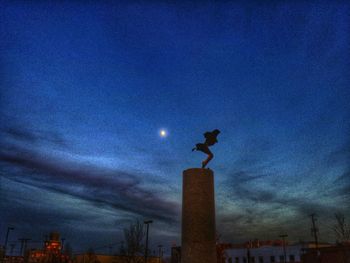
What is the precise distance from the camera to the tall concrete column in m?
6.52

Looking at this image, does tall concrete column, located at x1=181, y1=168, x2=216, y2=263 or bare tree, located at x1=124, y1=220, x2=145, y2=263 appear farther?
bare tree, located at x1=124, y1=220, x2=145, y2=263

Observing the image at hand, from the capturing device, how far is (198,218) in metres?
6.66

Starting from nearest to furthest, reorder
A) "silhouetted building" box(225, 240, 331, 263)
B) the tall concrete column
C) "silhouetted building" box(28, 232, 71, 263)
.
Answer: the tall concrete column < "silhouetted building" box(225, 240, 331, 263) < "silhouetted building" box(28, 232, 71, 263)

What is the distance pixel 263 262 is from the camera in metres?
73.1

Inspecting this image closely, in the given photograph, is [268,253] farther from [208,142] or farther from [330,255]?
[208,142]

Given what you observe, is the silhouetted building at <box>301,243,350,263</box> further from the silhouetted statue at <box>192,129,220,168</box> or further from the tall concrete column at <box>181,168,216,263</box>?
the tall concrete column at <box>181,168,216,263</box>

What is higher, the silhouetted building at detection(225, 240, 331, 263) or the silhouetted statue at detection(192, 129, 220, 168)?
the silhouetted statue at detection(192, 129, 220, 168)

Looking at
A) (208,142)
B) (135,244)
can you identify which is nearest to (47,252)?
(135,244)

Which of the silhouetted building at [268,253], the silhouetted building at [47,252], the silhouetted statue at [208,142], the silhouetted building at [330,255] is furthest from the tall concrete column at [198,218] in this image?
the silhouetted building at [47,252]

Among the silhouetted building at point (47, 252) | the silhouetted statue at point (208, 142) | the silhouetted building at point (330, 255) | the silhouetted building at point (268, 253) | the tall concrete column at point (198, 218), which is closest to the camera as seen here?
the tall concrete column at point (198, 218)

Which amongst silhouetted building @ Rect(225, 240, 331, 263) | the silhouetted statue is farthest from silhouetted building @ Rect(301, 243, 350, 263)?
the silhouetted statue

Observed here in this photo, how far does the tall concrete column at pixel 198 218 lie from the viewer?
652 cm

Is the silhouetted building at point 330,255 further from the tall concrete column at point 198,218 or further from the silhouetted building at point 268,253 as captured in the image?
the tall concrete column at point 198,218

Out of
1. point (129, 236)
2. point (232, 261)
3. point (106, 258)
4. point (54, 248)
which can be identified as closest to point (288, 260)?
point (232, 261)
